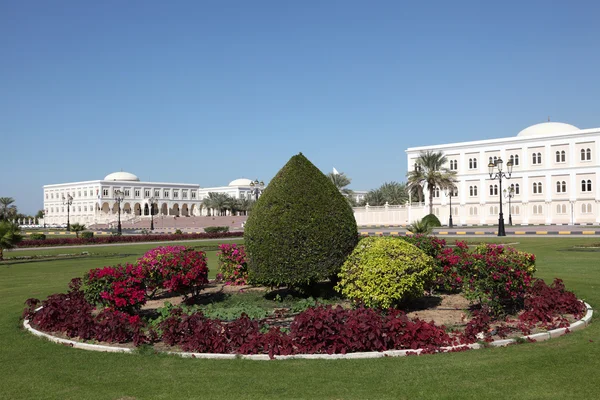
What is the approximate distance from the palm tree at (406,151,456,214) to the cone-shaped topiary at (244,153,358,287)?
173ft

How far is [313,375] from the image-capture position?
672 centimetres

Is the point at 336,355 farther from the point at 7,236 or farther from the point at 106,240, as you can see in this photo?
the point at 106,240

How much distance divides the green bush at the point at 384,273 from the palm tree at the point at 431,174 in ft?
175

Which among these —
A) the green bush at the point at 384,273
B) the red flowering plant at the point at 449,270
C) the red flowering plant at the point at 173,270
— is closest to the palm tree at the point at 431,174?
the red flowering plant at the point at 449,270

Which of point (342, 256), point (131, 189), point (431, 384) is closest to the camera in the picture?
point (431, 384)

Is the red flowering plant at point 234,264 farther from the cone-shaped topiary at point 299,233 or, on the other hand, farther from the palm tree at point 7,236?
the palm tree at point 7,236

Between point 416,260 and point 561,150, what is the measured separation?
197 feet

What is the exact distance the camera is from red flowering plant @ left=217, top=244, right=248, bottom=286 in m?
14.0

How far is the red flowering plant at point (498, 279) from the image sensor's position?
9.62 meters

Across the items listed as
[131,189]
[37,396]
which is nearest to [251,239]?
[37,396]

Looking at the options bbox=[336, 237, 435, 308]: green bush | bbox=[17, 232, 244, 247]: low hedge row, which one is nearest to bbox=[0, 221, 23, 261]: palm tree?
bbox=[17, 232, 244, 247]: low hedge row

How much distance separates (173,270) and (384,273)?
14.5ft

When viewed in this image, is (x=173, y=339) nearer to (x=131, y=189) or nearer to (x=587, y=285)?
(x=587, y=285)

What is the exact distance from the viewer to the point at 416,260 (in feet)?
32.4
